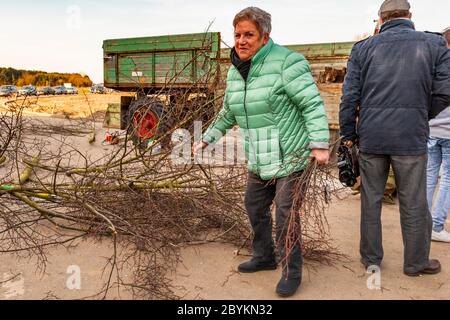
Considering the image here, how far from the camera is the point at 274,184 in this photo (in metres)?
2.99

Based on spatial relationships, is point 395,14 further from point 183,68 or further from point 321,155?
point 183,68

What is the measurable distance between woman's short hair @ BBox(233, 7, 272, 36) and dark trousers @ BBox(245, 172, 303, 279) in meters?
0.94

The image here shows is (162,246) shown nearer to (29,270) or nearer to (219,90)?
(29,270)

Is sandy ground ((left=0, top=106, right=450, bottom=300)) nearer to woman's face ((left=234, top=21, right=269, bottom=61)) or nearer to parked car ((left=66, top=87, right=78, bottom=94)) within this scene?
woman's face ((left=234, top=21, right=269, bottom=61))

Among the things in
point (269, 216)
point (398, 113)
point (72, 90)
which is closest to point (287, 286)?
point (269, 216)

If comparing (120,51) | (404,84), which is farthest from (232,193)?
(120,51)

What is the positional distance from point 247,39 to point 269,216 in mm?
1275

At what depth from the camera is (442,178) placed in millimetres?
4039

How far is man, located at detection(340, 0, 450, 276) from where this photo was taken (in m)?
3.04

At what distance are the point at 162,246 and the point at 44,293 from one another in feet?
A: 2.93

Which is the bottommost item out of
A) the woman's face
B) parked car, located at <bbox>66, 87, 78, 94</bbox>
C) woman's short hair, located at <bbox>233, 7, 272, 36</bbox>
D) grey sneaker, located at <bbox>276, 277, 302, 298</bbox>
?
grey sneaker, located at <bbox>276, 277, 302, 298</bbox>

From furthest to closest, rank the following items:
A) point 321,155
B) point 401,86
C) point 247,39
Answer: point 401,86
point 247,39
point 321,155

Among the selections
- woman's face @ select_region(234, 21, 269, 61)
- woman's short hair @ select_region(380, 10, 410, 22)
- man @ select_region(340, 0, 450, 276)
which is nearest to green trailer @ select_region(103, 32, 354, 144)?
woman's face @ select_region(234, 21, 269, 61)
